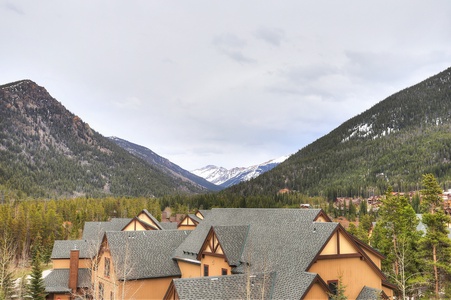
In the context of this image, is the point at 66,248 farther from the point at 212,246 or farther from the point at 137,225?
the point at 212,246

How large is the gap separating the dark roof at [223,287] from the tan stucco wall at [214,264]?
5.77 metres

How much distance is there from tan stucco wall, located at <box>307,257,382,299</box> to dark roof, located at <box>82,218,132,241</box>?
4171 cm

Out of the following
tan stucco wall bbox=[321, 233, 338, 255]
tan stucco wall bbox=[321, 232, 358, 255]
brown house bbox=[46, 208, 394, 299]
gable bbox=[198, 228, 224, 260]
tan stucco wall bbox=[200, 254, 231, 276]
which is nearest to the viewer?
brown house bbox=[46, 208, 394, 299]

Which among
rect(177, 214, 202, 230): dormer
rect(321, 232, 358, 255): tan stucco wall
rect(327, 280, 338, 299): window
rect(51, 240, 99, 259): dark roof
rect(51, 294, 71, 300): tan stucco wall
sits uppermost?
rect(321, 232, 358, 255): tan stucco wall

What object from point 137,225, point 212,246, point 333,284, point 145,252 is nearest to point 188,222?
point 137,225

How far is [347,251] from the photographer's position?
28500 mm

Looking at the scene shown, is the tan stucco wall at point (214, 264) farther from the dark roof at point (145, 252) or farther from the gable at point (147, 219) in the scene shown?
the gable at point (147, 219)

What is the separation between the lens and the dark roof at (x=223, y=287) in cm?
2338

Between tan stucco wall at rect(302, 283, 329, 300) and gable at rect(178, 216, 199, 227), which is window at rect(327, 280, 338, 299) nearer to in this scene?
tan stucco wall at rect(302, 283, 329, 300)

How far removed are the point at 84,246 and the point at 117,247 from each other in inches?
1290

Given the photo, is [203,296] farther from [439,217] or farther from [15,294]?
[15,294]

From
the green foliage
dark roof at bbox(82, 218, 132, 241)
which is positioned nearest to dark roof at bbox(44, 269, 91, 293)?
dark roof at bbox(82, 218, 132, 241)

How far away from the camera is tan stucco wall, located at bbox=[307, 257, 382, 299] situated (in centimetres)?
2728

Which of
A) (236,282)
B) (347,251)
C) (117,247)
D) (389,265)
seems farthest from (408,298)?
(117,247)
